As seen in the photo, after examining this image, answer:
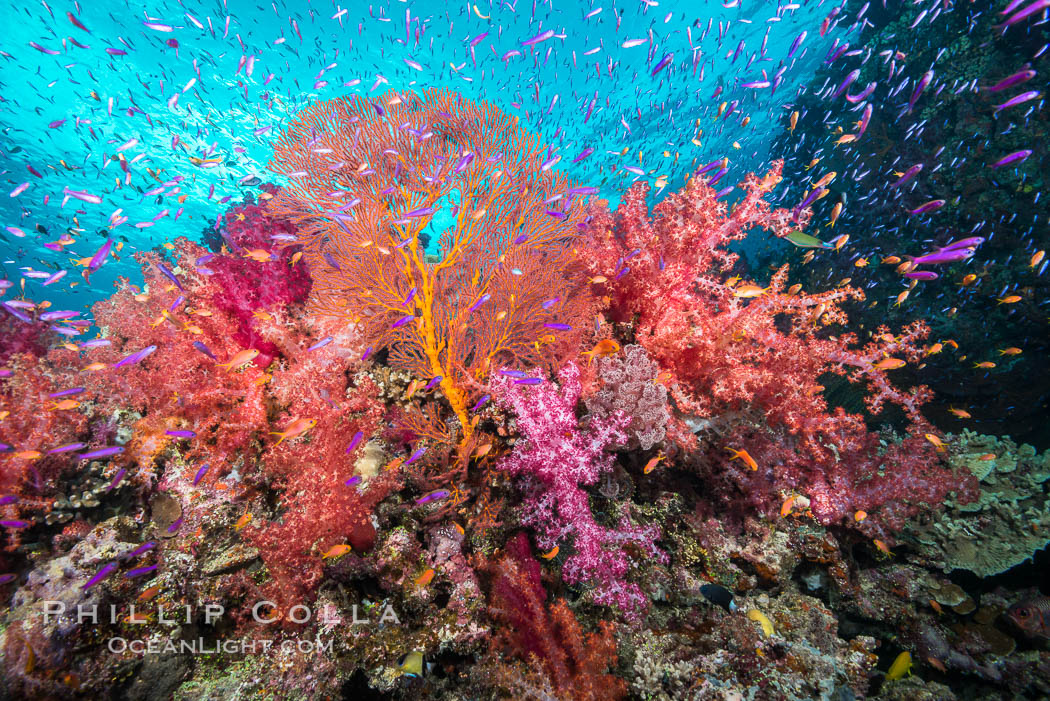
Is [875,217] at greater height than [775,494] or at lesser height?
greater

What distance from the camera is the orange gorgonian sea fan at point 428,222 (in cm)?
418

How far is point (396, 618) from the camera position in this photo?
3266 millimetres

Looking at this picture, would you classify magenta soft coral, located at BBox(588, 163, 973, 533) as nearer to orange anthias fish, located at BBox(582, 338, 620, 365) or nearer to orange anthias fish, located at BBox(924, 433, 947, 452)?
orange anthias fish, located at BBox(924, 433, 947, 452)

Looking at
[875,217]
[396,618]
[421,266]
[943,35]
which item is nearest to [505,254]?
[421,266]

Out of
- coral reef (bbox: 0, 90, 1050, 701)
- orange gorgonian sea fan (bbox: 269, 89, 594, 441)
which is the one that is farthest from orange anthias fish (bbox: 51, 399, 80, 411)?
orange gorgonian sea fan (bbox: 269, 89, 594, 441)

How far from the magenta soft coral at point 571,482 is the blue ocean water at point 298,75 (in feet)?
37.8

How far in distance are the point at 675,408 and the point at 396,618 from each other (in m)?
3.79

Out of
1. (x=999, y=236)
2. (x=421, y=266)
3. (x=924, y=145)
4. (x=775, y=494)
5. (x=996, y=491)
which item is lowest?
(x=996, y=491)

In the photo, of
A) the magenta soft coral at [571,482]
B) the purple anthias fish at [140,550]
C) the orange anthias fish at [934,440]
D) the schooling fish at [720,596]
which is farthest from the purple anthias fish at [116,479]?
the orange anthias fish at [934,440]

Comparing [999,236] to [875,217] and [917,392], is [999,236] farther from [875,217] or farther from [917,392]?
[917,392]

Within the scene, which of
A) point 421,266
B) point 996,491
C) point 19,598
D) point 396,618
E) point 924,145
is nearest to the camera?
point 19,598

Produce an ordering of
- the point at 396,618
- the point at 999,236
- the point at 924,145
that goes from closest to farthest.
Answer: the point at 396,618
the point at 999,236
the point at 924,145

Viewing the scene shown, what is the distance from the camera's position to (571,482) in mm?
3789

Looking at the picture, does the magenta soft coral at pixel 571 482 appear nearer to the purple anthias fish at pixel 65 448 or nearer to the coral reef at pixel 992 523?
the coral reef at pixel 992 523
